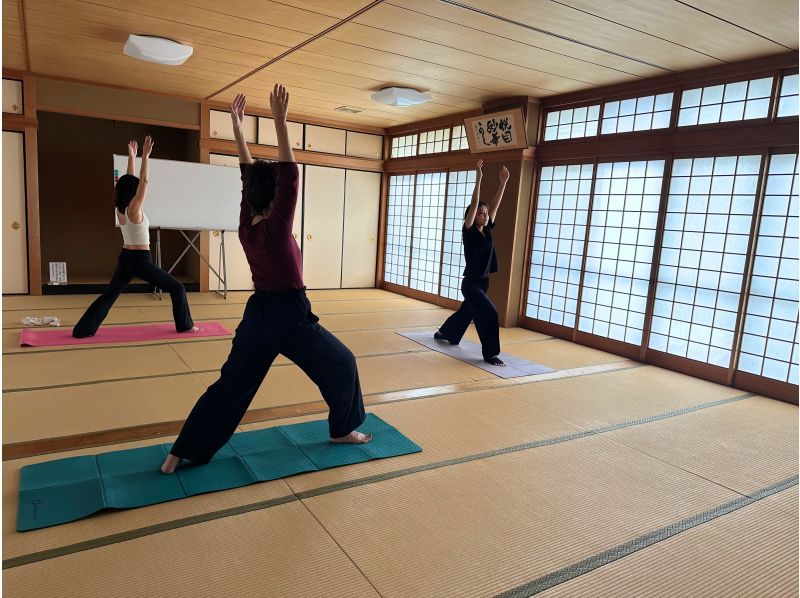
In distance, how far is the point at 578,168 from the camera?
6.00 metres

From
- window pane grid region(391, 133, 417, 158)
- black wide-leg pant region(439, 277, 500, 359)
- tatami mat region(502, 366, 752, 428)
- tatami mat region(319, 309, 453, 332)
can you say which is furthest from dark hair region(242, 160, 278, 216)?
Result: window pane grid region(391, 133, 417, 158)

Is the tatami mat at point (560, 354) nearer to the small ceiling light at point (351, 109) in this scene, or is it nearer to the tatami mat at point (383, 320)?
the tatami mat at point (383, 320)

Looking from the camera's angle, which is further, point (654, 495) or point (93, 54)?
point (93, 54)


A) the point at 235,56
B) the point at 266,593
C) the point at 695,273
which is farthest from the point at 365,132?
the point at 266,593

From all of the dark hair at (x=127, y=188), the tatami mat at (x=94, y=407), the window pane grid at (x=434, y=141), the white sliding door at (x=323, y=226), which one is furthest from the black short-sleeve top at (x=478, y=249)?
the white sliding door at (x=323, y=226)

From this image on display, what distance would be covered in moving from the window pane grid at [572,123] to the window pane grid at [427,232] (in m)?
1.90

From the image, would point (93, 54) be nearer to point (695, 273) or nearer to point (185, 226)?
point (185, 226)

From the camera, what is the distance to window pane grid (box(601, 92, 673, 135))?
5.16 meters

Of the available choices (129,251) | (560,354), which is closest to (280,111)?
(129,251)

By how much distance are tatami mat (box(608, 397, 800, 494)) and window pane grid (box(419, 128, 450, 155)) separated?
16.8 ft

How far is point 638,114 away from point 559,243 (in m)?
1.53

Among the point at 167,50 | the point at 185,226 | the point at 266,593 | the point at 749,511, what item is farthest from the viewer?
the point at 185,226

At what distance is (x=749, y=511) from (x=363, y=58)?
4455 mm

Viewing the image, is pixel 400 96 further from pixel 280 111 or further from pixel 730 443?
pixel 730 443
